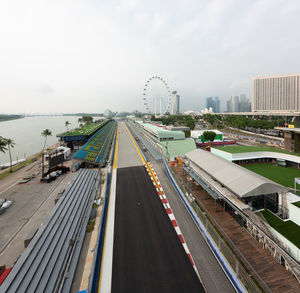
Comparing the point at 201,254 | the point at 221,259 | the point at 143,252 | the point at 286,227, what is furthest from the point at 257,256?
the point at 143,252

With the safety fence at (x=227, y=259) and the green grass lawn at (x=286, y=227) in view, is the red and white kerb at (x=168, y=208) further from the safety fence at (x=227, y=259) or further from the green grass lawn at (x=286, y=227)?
the green grass lawn at (x=286, y=227)

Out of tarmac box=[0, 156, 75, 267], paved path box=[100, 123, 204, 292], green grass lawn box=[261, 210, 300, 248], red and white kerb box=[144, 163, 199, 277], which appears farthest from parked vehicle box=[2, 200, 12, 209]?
green grass lawn box=[261, 210, 300, 248]

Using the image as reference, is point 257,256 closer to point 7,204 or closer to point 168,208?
point 168,208

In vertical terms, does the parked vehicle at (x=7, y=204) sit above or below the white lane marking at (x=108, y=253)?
above

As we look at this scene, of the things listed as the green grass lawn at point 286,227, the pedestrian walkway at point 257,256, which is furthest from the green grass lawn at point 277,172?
the pedestrian walkway at point 257,256

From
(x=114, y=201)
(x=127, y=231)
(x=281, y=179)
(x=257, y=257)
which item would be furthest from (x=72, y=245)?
(x=281, y=179)
